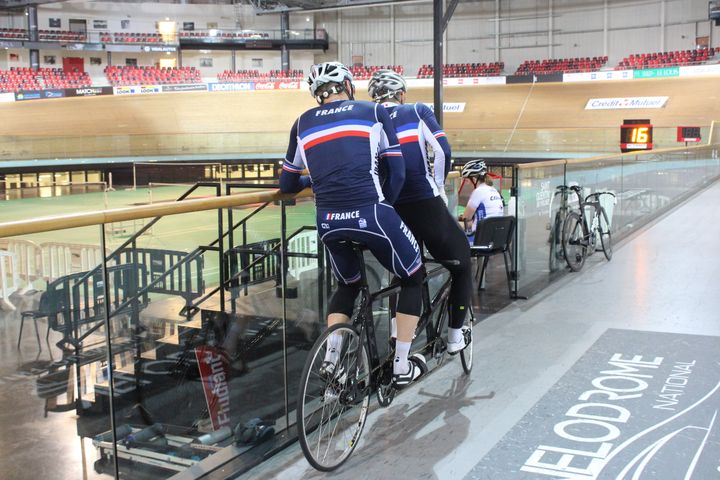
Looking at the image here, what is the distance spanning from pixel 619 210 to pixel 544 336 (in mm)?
5419

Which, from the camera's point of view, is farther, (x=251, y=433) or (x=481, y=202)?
(x=481, y=202)

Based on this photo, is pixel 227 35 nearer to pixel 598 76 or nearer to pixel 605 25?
pixel 605 25

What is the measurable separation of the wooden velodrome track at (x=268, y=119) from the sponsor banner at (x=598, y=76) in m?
0.42

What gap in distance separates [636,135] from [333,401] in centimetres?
1337

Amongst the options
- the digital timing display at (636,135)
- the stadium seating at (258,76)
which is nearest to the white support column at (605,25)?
the stadium seating at (258,76)

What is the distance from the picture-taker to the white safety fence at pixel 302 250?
377 cm

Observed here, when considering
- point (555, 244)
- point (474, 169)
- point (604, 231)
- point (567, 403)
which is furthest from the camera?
point (604, 231)

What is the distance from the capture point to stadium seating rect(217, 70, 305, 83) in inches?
1473

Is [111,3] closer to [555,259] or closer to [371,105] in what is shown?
[555,259]

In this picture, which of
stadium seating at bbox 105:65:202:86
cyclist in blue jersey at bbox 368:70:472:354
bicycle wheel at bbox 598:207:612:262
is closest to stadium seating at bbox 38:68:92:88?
stadium seating at bbox 105:65:202:86

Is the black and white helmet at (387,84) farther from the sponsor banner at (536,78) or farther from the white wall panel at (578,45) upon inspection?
the white wall panel at (578,45)

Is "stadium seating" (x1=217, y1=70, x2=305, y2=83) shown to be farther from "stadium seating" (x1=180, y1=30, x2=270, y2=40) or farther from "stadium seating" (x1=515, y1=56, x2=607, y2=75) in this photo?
"stadium seating" (x1=515, y1=56, x2=607, y2=75)

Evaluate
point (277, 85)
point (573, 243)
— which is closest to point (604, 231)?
point (573, 243)

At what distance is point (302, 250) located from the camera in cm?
394
